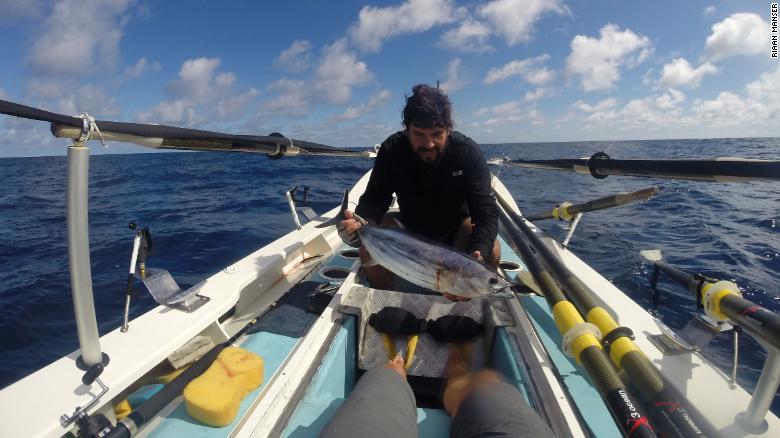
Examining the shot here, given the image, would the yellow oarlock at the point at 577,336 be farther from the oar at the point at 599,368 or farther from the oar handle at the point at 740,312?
the oar handle at the point at 740,312

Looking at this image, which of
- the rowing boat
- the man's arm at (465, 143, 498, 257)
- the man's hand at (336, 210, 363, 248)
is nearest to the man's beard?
the man's arm at (465, 143, 498, 257)

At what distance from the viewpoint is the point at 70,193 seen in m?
1.50

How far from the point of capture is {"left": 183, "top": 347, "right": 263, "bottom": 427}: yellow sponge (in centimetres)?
198

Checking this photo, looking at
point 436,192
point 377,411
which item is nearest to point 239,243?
point 436,192

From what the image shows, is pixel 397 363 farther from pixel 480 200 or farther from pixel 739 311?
pixel 739 311

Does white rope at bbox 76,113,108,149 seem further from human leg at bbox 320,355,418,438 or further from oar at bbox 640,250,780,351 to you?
oar at bbox 640,250,780,351

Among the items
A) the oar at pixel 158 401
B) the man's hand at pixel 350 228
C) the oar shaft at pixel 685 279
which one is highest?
the man's hand at pixel 350 228

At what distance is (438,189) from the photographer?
3646mm

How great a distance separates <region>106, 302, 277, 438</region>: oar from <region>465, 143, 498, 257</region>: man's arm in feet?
7.37

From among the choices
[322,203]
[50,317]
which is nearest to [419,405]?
[50,317]

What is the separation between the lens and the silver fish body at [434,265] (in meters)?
2.14

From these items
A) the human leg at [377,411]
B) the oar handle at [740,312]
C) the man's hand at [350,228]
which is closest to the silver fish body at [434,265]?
the man's hand at [350,228]

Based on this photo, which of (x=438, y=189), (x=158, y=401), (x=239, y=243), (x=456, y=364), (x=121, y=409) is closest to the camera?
(x=158, y=401)

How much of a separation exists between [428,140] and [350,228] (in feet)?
3.18
